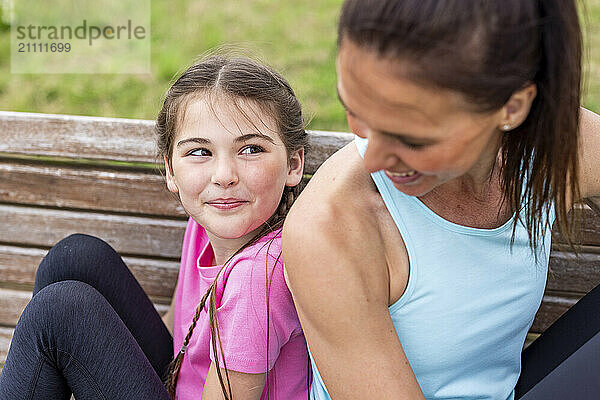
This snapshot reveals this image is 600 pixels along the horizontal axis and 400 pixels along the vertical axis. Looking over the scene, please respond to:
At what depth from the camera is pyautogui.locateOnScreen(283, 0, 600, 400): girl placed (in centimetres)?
98

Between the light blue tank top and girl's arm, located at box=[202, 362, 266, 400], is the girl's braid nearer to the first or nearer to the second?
girl's arm, located at box=[202, 362, 266, 400]

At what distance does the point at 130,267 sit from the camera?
2002mm

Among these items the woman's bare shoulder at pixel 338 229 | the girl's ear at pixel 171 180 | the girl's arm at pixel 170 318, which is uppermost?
the woman's bare shoulder at pixel 338 229

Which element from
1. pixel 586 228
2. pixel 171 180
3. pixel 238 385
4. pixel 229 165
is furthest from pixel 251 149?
pixel 586 228

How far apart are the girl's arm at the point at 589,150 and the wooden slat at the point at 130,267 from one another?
106 cm

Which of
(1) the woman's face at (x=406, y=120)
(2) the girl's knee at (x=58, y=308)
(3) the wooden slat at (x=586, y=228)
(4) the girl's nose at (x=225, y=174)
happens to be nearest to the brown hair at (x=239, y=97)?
(4) the girl's nose at (x=225, y=174)

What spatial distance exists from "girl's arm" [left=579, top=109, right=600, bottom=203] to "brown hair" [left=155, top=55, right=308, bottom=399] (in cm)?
59

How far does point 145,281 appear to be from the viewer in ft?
6.59

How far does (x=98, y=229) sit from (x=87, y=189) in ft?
0.37

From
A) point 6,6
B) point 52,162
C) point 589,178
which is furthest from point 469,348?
point 6,6

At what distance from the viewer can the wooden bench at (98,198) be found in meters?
1.86

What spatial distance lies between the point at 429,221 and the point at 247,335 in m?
0.43

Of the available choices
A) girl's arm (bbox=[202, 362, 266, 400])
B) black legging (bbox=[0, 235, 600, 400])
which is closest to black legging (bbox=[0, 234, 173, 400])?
black legging (bbox=[0, 235, 600, 400])

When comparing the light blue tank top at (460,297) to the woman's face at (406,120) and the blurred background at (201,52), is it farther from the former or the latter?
the blurred background at (201,52)
